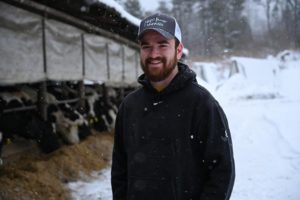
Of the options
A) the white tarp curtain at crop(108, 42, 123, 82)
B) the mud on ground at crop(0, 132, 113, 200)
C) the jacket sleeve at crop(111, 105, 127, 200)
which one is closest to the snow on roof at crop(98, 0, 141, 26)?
the white tarp curtain at crop(108, 42, 123, 82)

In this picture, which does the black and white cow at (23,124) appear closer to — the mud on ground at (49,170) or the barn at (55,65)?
the barn at (55,65)

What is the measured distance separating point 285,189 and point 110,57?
7161 mm

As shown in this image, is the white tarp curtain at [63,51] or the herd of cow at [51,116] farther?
the white tarp curtain at [63,51]

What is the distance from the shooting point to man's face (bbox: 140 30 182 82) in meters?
2.59

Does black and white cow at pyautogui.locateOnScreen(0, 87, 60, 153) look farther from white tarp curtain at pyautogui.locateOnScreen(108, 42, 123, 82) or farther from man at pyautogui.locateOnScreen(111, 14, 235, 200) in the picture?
man at pyautogui.locateOnScreen(111, 14, 235, 200)

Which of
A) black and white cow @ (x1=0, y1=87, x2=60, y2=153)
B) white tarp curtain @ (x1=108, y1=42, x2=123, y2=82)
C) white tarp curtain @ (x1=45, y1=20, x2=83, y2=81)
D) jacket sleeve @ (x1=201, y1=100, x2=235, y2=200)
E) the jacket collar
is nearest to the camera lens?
jacket sleeve @ (x1=201, y1=100, x2=235, y2=200)

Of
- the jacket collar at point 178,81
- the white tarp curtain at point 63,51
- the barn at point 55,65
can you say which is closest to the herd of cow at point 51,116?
the barn at point 55,65

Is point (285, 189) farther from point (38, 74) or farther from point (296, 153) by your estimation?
point (38, 74)

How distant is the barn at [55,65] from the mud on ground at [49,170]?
0.34m

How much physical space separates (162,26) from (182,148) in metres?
0.79

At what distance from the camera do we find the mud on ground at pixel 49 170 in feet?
19.2

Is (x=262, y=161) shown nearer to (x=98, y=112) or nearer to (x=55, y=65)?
(x=55, y=65)

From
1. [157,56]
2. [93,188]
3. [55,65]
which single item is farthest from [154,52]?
[55,65]

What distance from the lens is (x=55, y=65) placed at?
8.27m
